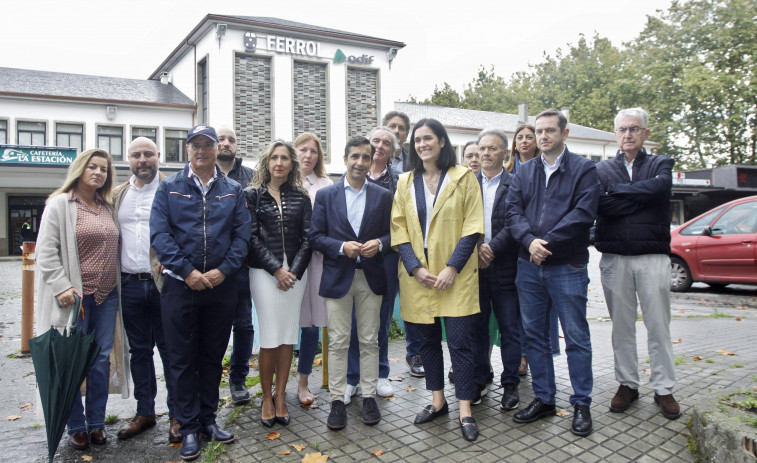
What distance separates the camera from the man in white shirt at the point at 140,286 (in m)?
3.95

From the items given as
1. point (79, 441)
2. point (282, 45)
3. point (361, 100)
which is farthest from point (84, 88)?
point (79, 441)

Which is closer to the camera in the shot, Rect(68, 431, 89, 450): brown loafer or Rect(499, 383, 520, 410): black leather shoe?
Rect(68, 431, 89, 450): brown loafer

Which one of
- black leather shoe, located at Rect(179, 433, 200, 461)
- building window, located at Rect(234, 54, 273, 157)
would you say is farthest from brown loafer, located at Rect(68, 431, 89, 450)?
building window, located at Rect(234, 54, 273, 157)

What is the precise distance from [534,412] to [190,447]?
2496 millimetres

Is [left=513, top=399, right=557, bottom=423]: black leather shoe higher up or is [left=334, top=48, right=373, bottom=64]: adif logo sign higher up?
[left=334, top=48, right=373, bottom=64]: adif logo sign

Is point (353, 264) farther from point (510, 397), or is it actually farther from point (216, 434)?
point (510, 397)

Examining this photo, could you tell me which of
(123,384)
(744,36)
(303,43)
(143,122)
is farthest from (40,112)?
(744,36)

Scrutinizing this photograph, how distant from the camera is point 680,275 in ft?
36.7

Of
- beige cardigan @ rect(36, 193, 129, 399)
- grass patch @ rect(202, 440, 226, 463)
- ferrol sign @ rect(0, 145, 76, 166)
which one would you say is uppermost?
ferrol sign @ rect(0, 145, 76, 166)

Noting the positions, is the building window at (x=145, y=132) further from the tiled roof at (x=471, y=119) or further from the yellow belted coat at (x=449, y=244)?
the yellow belted coat at (x=449, y=244)

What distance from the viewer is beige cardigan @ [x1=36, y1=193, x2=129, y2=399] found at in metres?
3.62

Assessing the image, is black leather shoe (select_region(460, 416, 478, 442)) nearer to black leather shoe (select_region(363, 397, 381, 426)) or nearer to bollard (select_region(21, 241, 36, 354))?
black leather shoe (select_region(363, 397, 381, 426))

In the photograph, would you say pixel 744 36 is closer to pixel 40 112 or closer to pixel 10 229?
pixel 40 112

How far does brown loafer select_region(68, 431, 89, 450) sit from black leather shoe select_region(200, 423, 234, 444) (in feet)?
2.60
